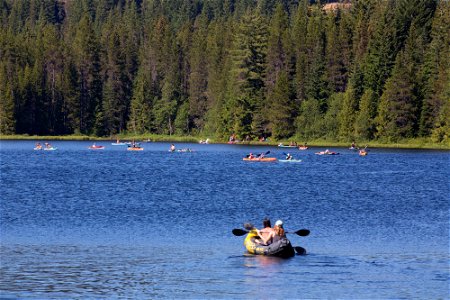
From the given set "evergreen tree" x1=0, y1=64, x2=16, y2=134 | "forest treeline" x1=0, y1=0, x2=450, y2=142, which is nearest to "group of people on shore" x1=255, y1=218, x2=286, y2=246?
"forest treeline" x1=0, y1=0, x2=450, y2=142

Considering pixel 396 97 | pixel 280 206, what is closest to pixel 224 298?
pixel 280 206

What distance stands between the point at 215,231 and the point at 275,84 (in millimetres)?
120377

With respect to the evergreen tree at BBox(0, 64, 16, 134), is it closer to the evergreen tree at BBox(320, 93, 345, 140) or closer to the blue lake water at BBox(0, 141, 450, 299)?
the evergreen tree at BBox(320, 93, 345, 140)

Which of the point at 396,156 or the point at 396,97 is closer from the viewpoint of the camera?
the point at 396,156

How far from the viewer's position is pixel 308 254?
4188 centimetres

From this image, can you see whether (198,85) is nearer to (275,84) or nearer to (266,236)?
(275,84)

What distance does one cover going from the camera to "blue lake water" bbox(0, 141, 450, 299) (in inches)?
1379

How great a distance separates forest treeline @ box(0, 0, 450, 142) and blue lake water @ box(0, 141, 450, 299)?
161ft

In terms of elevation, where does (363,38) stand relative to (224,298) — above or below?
above

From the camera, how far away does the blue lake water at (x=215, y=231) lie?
35.0 metres

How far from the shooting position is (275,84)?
169 metres

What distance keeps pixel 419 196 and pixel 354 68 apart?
3501 inches

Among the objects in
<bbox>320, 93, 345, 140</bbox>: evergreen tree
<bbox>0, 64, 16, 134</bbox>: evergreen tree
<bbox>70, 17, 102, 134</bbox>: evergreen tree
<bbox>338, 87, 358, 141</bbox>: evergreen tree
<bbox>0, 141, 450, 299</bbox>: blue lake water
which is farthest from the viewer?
<bbox>70, 17, 102, 134</bbox>: evergreen tree

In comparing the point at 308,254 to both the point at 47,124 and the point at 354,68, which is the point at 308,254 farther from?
the point at 47,124
